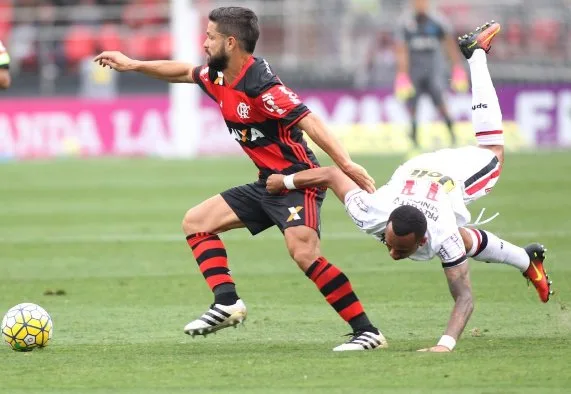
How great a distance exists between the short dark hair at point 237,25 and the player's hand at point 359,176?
103 centimetres

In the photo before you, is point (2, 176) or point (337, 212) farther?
point (2, 176)

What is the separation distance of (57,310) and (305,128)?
2897 mm

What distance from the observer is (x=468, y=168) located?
8016 mm

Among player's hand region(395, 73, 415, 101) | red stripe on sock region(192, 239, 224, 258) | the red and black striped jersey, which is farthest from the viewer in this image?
player's hand region(395, 73, 415, 101)

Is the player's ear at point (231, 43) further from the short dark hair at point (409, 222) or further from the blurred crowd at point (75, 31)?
the blurred crowd at point (75, 31)

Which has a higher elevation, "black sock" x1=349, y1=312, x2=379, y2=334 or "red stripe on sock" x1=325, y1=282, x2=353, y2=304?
"red stripe on sock" x1=325, y1=282, x2=353, y2=304

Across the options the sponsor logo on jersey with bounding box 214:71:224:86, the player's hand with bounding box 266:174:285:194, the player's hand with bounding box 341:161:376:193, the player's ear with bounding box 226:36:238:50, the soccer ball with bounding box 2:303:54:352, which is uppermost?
the player's ear with bounding box 226:36:238:50

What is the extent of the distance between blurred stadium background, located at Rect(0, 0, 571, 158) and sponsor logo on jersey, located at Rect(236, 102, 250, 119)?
53.2 ft

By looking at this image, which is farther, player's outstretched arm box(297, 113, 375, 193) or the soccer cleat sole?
the soccer cleat sole

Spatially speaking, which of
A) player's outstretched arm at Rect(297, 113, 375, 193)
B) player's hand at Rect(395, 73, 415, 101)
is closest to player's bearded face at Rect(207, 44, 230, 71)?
player's outstretched arm at Rect(297, 113, 375, 193)

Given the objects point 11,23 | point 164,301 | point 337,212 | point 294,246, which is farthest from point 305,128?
point 11,23

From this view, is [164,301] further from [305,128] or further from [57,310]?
[305,128]

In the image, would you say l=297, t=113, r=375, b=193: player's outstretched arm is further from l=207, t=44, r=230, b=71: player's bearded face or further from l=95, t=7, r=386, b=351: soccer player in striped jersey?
l=207, t=44, r=230, b=71: player's bearded face

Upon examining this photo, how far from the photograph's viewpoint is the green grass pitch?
6492mm
